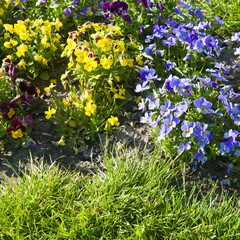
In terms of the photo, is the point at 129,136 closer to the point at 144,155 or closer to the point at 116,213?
the point at 144,155

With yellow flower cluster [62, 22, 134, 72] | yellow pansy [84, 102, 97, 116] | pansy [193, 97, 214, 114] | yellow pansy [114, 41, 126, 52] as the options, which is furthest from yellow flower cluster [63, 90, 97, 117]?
pansy [193, 97, 214, 114]

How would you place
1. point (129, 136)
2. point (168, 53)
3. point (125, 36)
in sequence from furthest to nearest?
point (125, 36), point (168, 53), point (129, 136)

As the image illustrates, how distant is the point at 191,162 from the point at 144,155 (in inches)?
15.5

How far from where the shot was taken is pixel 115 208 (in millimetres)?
2555

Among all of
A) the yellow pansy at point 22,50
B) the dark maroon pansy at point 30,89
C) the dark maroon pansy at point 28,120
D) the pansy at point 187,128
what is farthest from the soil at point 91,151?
the yellow pansy at point 22,50

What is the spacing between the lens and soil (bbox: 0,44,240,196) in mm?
2908

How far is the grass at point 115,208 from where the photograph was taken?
2.44 m

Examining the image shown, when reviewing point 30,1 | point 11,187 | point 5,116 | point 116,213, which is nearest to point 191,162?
point 116,213

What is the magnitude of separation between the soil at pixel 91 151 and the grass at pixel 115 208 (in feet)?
0.53

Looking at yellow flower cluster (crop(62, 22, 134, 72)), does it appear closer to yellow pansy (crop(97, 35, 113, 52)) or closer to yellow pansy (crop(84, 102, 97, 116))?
yellow pansy (crop(97, 35, 113, 52))

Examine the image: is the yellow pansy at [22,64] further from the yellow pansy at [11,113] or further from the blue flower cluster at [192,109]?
the blue flower cluster at [192,109]

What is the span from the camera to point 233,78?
3.59 meters

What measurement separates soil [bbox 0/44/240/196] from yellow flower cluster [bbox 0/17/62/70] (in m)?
0.44

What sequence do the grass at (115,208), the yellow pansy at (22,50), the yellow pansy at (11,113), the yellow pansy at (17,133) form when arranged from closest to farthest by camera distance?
1. the grass at (115,208)
2. the yellow pansy at (17,133)
3. the yellow pansy at (11,113)
4. the yellow pansy at (22,50)
